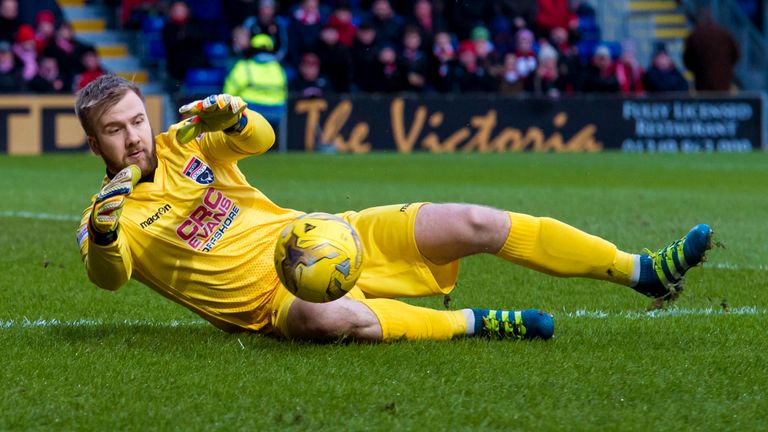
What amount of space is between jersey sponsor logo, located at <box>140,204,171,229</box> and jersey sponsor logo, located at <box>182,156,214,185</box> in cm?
14

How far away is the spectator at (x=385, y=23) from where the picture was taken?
2264 centimetres

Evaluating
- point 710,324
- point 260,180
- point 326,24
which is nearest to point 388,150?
point 326,24

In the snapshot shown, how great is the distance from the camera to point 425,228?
4707 millimetres

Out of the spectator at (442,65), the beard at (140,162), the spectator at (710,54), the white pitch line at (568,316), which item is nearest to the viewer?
the beard at (140,162)

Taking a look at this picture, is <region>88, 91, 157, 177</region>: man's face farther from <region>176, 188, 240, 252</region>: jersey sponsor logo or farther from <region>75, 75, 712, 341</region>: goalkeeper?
<region>176, 188, 240, 252</region>: jersey sponsor logo

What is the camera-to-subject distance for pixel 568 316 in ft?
18.0

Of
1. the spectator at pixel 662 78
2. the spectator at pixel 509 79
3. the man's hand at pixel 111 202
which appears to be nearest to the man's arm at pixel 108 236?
the man's hand at pixel 111 202

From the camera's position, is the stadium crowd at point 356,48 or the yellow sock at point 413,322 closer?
the yellow sock at point 413,322

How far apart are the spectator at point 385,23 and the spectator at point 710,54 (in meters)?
5.10

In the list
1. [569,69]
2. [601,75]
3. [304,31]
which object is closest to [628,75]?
[601,75]

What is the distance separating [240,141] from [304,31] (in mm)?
17371

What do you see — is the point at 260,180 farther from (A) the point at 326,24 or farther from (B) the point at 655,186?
(A) the point at 326,24

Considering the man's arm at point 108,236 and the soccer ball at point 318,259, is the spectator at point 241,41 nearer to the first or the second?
the man's arm at point 108,236

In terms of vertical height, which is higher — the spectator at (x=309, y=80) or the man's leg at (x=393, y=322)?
the man's leg at (x=393, y=322)
